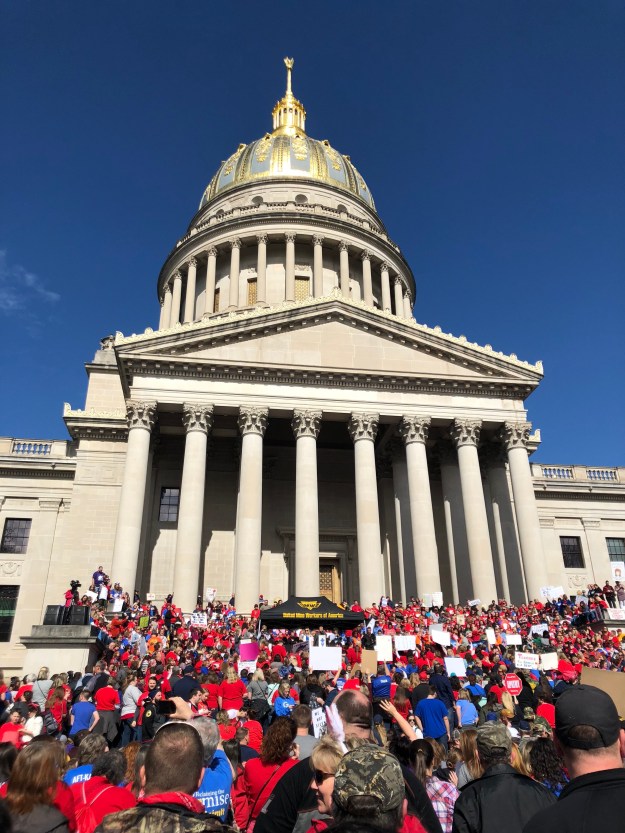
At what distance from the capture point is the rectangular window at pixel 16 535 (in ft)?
119

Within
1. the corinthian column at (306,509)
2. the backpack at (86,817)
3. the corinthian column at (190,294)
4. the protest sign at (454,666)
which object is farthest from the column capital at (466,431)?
the backpack at (86,817)

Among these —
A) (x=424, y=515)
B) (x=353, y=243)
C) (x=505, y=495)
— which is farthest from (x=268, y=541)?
(x=353, y=243)

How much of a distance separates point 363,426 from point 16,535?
830 inches

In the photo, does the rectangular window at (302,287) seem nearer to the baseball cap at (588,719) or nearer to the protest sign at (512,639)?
the protest sign at (512,639)

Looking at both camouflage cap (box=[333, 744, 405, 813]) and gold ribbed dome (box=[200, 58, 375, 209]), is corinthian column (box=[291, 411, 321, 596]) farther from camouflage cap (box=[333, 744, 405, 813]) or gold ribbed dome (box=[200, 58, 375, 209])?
gold ribbed dome (box=[200, 58, 375, 209])

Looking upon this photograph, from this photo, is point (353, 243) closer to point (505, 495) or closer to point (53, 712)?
point (505, 495)

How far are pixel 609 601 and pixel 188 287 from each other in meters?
40.6

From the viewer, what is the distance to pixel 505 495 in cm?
A: 3525

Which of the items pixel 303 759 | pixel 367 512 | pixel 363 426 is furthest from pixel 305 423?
pixel 303 759

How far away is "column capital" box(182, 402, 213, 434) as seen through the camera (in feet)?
102

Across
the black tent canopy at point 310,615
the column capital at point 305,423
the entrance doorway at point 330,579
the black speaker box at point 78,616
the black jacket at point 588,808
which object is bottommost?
the black jacket at point 588,808

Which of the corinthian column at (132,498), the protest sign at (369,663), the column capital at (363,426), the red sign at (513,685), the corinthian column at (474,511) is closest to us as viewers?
the protest sign at (369,663)

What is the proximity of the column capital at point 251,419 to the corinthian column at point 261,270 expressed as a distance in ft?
67.6

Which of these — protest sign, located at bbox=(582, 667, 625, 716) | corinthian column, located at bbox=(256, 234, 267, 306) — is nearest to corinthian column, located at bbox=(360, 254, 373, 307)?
corinthian column, located at bbox=(256, 234, 267, 306)
